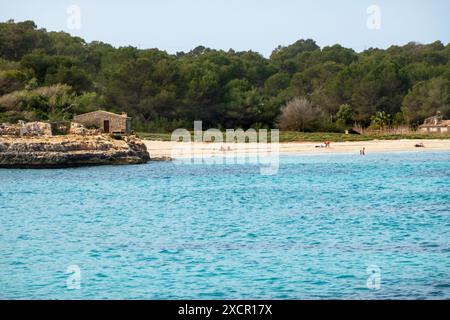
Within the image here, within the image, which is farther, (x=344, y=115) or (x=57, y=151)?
(x=344, y=115)

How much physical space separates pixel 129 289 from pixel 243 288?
2.21 meters

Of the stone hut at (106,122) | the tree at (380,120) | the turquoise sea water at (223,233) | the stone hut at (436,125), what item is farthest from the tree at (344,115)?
the turquoise sea water at (223,233)

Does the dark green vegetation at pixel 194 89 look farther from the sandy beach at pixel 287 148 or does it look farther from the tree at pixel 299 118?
the sandy beach at pixel 287 148

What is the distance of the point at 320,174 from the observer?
4669 centimetres

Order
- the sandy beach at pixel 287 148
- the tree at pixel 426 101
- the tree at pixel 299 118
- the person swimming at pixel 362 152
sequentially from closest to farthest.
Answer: the sandy beach at pixel 287 148
the person swimming at pixel 362 152
the tree at pixel 299 118
the tree at pixel 426 101

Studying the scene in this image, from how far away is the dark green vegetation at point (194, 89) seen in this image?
65062 millimetres

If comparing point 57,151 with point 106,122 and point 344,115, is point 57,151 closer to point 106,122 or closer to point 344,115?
point 106,122

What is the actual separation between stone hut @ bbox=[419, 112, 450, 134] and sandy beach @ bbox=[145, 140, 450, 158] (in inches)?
248

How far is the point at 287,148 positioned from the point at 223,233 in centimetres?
3380

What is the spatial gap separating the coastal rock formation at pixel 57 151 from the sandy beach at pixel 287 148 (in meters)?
→ 5.94

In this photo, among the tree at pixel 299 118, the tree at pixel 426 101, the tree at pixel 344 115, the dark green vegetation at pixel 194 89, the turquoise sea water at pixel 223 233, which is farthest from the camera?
the tree at pixel 426 101

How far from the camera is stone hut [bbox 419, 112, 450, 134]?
228 feet

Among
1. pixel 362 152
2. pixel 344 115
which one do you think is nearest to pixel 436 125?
pixel 344 115

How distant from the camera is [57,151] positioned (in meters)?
47.1
